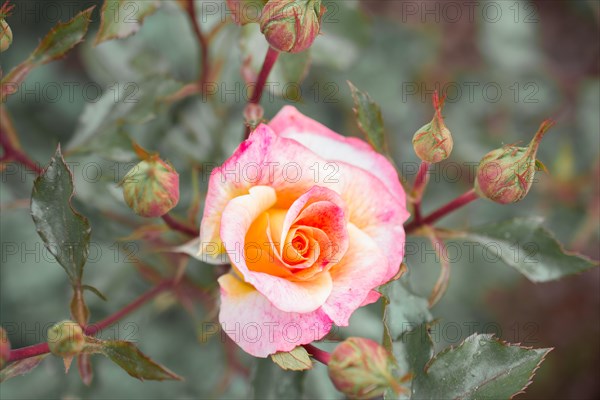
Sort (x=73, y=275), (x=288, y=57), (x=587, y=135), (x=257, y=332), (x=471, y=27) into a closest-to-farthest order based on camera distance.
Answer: (x=257, y=332), (x=73, y=275), (x=288, y=57), (x=587, y=135), (x=471, y=27)

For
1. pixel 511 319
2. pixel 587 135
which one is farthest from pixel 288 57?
pixel 511 319

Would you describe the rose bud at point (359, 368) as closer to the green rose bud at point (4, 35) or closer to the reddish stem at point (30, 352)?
the reddish stem at point (30, 352)

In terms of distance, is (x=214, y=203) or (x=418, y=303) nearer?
(x=214, y=203)

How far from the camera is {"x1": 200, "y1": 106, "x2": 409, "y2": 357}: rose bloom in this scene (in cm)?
75

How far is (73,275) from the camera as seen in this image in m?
0.91

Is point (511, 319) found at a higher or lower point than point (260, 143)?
lower

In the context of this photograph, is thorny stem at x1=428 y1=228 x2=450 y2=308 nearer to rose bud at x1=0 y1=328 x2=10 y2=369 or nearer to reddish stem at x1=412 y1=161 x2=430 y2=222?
reddish stem at x1=412 y1=161 x2=430 y2=222

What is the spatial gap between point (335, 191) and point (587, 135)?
140 cm

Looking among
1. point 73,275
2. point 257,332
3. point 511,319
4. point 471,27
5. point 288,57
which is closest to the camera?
point 257,332

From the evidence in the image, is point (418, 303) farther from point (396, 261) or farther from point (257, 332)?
point (257, 332)

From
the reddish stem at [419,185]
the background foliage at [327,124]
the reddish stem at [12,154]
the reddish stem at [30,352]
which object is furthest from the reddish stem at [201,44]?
the reddish stem at [30,352]

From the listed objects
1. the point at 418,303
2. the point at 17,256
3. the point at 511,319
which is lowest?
the point at 511,319

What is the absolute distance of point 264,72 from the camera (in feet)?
3.18

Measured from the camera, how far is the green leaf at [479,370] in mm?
832
